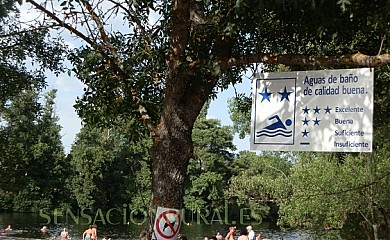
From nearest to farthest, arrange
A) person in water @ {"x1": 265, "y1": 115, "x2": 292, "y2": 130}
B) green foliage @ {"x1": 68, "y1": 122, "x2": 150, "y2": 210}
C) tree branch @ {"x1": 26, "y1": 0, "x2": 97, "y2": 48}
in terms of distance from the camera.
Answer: person in water @ {"x1": 265, "y1": 115, "x2": 292, "y2": 130}, tree branch @ {"x1": 26, "y1": 0, "x2": 97, "y2": 48}, green foliage @ {"x1": 68, "y1": 122, "x2": 150, "y2": 210}

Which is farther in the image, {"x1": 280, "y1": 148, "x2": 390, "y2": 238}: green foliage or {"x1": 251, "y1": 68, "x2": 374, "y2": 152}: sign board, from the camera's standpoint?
{"x1": 280, "y1": 148, "x2": 390, "y2": 238}: green foliage

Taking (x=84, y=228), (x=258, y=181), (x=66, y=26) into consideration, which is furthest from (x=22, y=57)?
(x=84, y=228)

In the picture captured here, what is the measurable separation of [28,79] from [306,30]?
4917mm

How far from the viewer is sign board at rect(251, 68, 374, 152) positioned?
4.17m

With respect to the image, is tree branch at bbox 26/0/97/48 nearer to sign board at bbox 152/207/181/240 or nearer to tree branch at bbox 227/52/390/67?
tree branch at bbox 227/52/390/67

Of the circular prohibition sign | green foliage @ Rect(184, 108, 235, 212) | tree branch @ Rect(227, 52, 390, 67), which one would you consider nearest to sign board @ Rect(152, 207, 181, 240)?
the circular prohibition sign

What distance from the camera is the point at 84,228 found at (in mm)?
35562

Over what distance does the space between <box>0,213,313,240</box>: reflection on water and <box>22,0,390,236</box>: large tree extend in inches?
853

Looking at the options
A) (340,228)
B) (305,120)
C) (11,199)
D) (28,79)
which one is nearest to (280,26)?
(305,120)

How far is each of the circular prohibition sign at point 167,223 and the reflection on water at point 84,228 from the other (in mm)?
22371

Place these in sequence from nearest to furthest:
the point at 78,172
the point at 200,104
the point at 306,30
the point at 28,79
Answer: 1. the point at 200,104
2. the point at 306,30
3. the point at 28,79
4. the point at 78,172

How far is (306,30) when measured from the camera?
17.9 feet

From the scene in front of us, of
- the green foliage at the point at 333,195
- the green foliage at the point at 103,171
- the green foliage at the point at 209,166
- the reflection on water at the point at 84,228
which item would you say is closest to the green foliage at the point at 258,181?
the green foliage at the point at 209,166

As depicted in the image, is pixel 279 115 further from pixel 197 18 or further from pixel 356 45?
pixel 356 45
